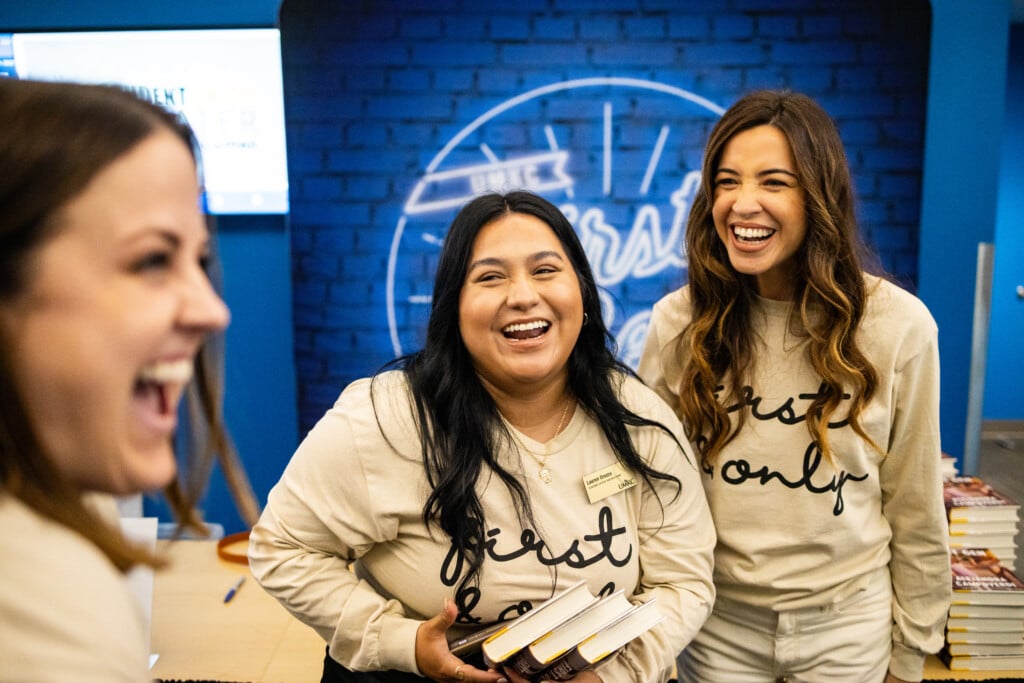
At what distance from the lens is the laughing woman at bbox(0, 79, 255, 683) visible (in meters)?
0.50

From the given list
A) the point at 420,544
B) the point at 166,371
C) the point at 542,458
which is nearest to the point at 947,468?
the point at 542,458

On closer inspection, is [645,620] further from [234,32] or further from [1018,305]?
[1018,305]

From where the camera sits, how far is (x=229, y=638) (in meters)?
2.18

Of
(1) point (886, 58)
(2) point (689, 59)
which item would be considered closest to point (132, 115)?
(2) point (689, 59)

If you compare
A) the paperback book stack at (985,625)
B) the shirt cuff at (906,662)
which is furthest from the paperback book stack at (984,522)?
the shirt cuff at (906,662)

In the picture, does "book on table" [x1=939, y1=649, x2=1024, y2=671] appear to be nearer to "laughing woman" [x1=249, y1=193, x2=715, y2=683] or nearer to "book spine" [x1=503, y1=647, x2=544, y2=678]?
"laughing woman" [x1=249, y1=193, x2=715, y2=683]

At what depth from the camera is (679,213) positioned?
295 centimetres

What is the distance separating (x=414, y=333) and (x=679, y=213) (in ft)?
4.00

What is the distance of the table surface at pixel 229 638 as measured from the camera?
79.4 inches

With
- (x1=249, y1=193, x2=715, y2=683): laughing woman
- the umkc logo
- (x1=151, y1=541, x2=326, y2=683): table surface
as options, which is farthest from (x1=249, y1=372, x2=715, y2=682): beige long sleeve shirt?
the umkc logo

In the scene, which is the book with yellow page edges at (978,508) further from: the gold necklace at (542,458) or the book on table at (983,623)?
the gold necklace at (542,458)

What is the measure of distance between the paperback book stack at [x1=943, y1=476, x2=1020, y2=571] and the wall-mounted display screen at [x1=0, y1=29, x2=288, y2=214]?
8.74ft

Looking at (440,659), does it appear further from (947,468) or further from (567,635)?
(947,468)

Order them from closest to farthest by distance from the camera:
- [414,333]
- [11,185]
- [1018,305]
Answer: [11,185], [414,333], [1018,305]
